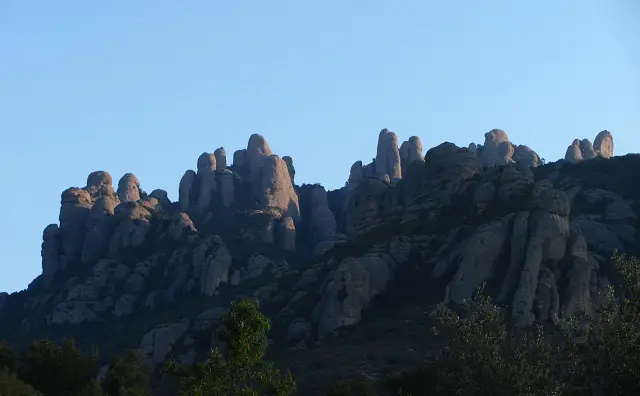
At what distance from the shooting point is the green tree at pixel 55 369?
7800cm

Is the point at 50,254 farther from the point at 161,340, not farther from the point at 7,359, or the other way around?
the point at 7,359

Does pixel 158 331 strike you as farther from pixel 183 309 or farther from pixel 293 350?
pixel 293 350

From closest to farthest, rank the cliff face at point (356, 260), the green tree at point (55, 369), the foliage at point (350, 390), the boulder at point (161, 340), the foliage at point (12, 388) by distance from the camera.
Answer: the foliage at point (12, 388) → the foliage at point (350, 390) → the green tree at point (55, 369) → the cliff face at point (356, 260) → the boulder at point (161, 340)

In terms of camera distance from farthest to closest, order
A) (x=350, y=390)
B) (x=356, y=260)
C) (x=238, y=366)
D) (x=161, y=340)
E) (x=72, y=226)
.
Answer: (x=72, y=226), (x=161, y=340), (x=356, y=260), (x=350, y=390), (x=238, y=366)

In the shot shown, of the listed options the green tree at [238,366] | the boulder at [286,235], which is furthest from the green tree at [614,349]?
the boulder at [286,235]

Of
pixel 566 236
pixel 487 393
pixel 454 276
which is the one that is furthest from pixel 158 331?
pixel 487 393

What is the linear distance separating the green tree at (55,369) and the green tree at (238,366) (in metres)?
37.5

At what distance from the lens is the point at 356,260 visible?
4902 inches

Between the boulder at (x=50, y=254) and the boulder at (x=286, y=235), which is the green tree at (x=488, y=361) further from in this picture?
the boulder at (x=50, y=254)

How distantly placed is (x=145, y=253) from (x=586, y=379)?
133237 millimetres

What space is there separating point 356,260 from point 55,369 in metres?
53.4

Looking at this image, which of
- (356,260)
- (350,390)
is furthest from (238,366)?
(356,260)

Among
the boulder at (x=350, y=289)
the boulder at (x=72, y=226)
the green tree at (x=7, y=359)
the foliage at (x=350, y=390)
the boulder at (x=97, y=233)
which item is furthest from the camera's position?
the boulder at (x=72, y=226)

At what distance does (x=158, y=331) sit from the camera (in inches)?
5162
